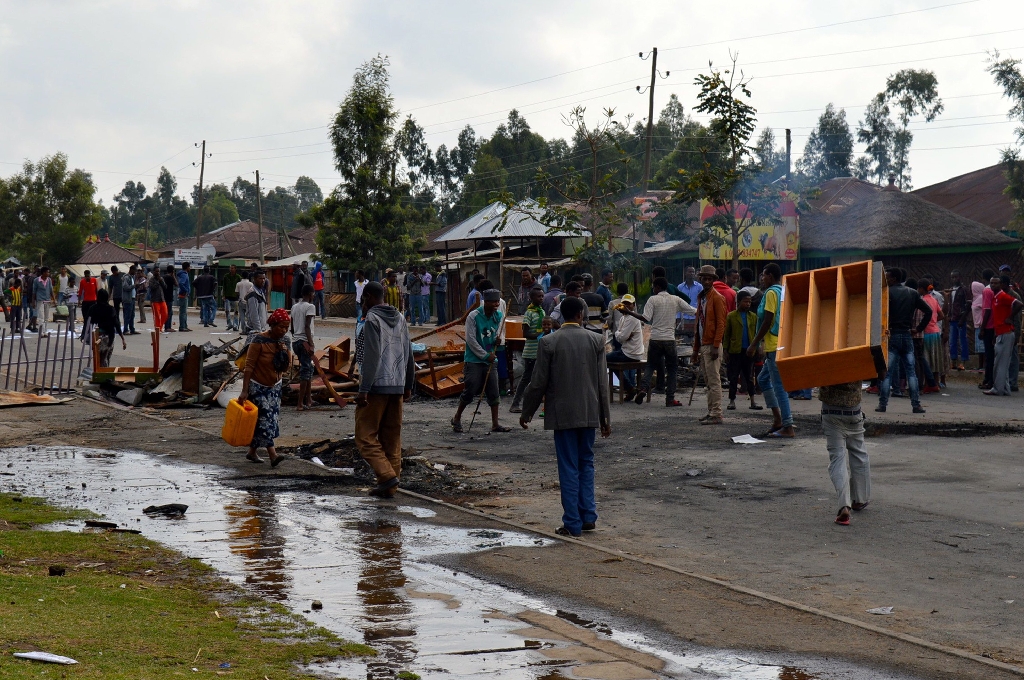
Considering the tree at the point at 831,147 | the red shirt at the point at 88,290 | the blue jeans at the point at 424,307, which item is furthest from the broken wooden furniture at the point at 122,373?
the tree at the point at 831,147

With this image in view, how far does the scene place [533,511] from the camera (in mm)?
9500

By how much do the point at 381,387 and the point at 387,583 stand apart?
342cm

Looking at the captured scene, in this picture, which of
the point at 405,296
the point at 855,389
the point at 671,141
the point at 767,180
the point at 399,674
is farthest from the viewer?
the point at 671,141

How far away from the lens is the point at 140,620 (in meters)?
5.73

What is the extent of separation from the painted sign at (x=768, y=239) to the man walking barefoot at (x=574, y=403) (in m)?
20.9

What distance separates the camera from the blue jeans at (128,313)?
3070 centimetres

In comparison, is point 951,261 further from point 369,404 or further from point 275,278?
point 275,278

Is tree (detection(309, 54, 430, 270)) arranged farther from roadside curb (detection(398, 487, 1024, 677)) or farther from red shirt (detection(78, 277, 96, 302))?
roadside curb (detection(398, 487, 1024, 677))

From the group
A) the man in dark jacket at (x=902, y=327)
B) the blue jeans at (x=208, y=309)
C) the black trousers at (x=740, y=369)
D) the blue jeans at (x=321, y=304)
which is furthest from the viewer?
the blue jeans at (x=321, y=304)

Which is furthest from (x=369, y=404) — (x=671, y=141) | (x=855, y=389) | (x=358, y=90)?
(x=671, y=141)

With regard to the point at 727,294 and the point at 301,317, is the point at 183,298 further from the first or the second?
the point at 727,294

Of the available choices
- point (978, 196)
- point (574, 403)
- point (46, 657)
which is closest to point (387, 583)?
point (574, 403)

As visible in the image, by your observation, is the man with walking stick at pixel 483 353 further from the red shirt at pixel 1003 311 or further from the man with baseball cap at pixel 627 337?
the red shirt at pixel 1003 311

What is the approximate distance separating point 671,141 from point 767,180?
46.5 meters
